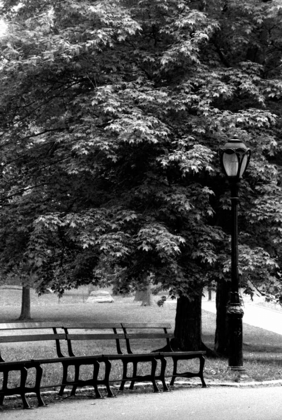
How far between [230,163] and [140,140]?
1.77 metres

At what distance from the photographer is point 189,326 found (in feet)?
55.3

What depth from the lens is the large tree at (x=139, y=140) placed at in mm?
13922

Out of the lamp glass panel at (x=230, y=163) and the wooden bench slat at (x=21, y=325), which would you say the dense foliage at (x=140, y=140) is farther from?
the wooden bench slat at (x=21, y=325)

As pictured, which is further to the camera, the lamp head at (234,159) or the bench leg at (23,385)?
the lamp head at (234,159)

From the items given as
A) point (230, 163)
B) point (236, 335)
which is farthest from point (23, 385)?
point (230, 163)

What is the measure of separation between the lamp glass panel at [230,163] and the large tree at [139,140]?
1.06 m

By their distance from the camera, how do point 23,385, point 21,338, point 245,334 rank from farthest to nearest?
point 245,334 → point 21,338 → point 23,385

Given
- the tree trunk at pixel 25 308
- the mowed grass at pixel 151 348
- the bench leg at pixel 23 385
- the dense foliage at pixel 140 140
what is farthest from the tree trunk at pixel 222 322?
the tree trunk at pixel 25 308

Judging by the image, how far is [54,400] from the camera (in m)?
9.14

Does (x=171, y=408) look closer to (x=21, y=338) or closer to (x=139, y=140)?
(x=21, y=338)

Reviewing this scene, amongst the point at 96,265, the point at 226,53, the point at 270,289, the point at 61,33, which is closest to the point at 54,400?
the point at 96,265

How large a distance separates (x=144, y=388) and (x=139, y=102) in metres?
5.87

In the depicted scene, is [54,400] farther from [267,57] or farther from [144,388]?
[267,57]

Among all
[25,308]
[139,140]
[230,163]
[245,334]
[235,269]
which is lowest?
[245,334]
